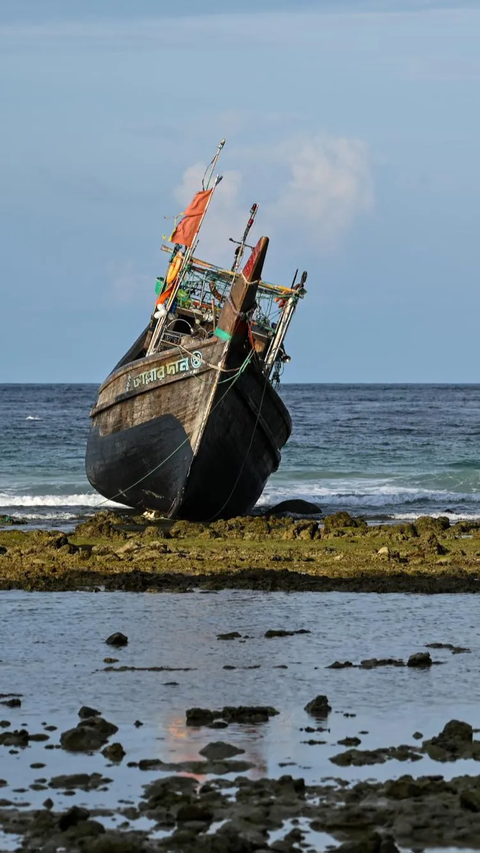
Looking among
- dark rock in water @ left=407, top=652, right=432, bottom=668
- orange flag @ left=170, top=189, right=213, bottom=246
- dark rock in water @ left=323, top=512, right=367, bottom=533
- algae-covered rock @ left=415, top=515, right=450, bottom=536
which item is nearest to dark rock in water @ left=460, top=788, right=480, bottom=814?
dark rock in water @ left=407, top=652, right=432, bottom=668

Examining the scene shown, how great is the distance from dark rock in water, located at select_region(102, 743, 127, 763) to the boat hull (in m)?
14.8

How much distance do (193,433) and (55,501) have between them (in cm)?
886

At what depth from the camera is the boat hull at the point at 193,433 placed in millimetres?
22812

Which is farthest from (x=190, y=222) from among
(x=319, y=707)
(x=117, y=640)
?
(x=319, y=707)


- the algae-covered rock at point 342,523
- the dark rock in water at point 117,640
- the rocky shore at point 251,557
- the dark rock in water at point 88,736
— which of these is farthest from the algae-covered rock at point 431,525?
the dark rock in water at point 88,736

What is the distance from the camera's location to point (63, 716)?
29.0 ft

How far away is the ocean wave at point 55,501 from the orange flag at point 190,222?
7784 millimetres

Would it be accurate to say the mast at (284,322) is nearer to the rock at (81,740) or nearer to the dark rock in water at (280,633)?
the dark rock in water at (280,633)

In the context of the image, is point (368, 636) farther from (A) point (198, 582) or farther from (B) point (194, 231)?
(B) point (194, 231)

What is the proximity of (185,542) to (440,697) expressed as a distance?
10336 millimetres

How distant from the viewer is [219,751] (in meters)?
7.87

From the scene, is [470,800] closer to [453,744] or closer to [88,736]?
[453,744]

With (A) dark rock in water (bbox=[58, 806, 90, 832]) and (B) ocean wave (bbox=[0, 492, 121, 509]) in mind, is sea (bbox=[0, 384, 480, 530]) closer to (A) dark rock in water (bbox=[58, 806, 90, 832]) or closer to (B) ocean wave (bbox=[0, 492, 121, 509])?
(B) ocean wave (bbox=[0, 492, 121, 509])

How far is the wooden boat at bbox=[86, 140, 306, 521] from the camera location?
2256 cm
